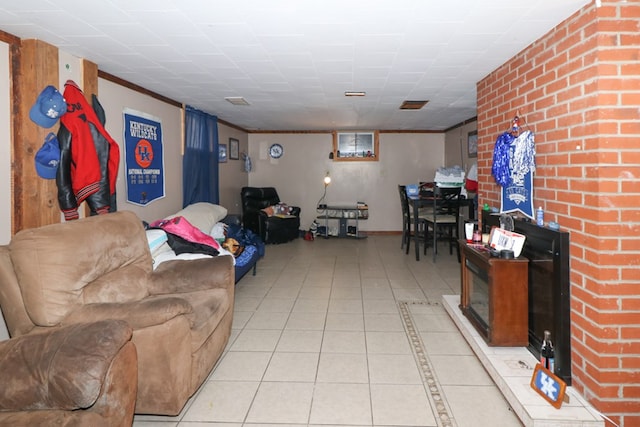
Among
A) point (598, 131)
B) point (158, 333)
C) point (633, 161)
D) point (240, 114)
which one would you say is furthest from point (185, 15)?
point (240, 114)

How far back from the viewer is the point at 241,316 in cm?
367

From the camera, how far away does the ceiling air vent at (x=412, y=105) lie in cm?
526

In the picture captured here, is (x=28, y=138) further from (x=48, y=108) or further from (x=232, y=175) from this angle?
(x=232, y=175)

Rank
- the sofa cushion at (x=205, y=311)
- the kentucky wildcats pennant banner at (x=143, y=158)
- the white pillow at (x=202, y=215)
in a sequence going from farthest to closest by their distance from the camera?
the white pillow at (x=202, y=215) → the kentucky wildcats pennant banner at (x=143, y=158) → the sofa cushion at (x=205, y=311)

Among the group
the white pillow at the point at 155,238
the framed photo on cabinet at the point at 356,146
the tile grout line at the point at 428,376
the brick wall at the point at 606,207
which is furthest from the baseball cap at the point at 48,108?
the framed photo on cabinet at the point at 356,146

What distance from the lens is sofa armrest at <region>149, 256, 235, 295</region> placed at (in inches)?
109

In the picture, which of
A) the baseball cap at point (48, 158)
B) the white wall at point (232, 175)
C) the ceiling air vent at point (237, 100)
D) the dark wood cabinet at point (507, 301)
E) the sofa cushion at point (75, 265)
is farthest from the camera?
the white wall at point (232, 175)

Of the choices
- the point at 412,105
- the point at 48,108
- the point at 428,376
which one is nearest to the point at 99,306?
the point at 48,108

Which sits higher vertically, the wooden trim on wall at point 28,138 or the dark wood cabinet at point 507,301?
the wooden trim on wall at point 28,138

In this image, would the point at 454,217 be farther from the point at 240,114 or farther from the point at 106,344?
the point at 106,344

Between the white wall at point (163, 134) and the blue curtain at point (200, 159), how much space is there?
0.11 m

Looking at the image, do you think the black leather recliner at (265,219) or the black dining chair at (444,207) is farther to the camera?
the black leather recliner at (265,219)

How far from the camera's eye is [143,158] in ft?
14.1

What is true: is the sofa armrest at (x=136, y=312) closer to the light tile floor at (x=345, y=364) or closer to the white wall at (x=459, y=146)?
the light tile floor at (x=345, y=364)
